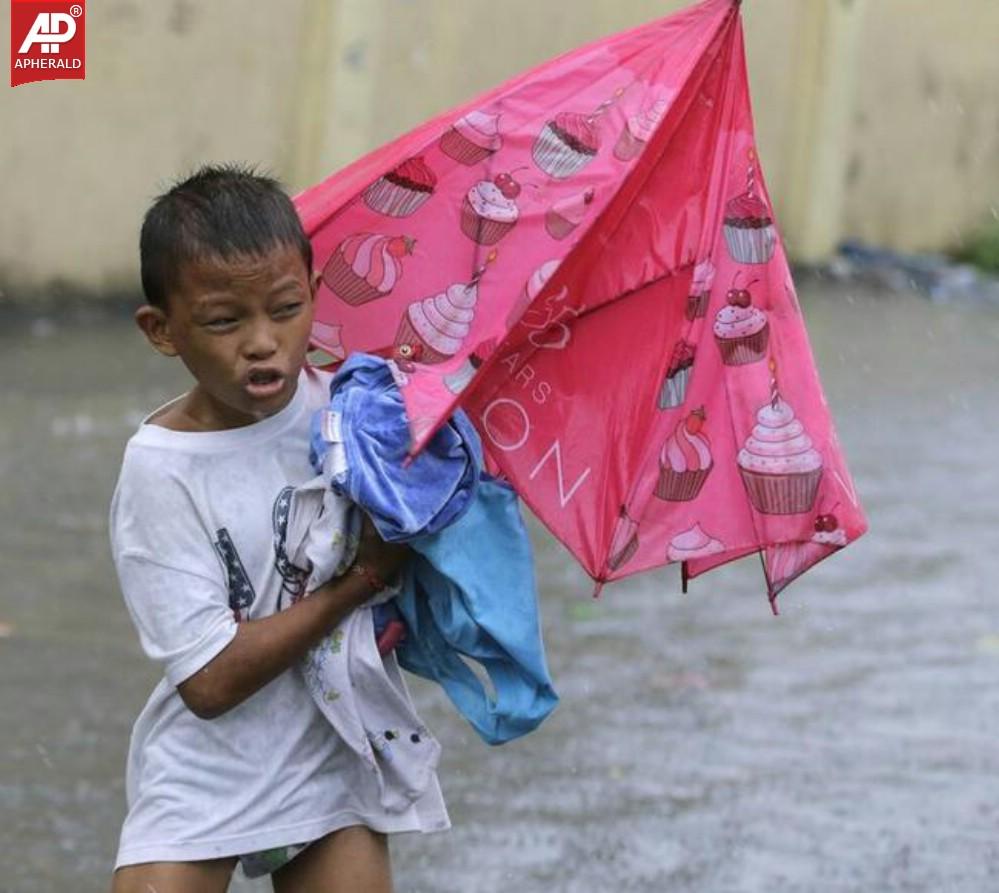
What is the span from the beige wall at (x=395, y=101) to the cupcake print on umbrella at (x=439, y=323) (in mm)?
8256

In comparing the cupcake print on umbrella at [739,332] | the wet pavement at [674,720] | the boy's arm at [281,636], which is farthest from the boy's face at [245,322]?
the wet pavement at [674,720]

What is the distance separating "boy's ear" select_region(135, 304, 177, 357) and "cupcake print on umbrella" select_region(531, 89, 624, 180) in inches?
22.2

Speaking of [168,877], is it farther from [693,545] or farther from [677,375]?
[677,375]

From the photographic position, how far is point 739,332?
10.4ft

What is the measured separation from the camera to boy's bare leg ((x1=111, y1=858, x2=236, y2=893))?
2971 mm

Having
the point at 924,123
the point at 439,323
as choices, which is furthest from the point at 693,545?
the point at 924,123

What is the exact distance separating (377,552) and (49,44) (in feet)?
29.6

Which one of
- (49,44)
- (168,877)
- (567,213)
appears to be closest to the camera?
(168,877)

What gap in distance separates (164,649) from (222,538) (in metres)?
0.16

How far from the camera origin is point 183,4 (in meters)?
11.7

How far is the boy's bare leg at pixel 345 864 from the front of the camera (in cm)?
308

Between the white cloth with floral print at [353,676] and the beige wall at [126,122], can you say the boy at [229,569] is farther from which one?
the beige wall at [126,122]

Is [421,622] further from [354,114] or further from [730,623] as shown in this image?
[354,114]

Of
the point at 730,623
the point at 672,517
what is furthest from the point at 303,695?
the point at 730,623
